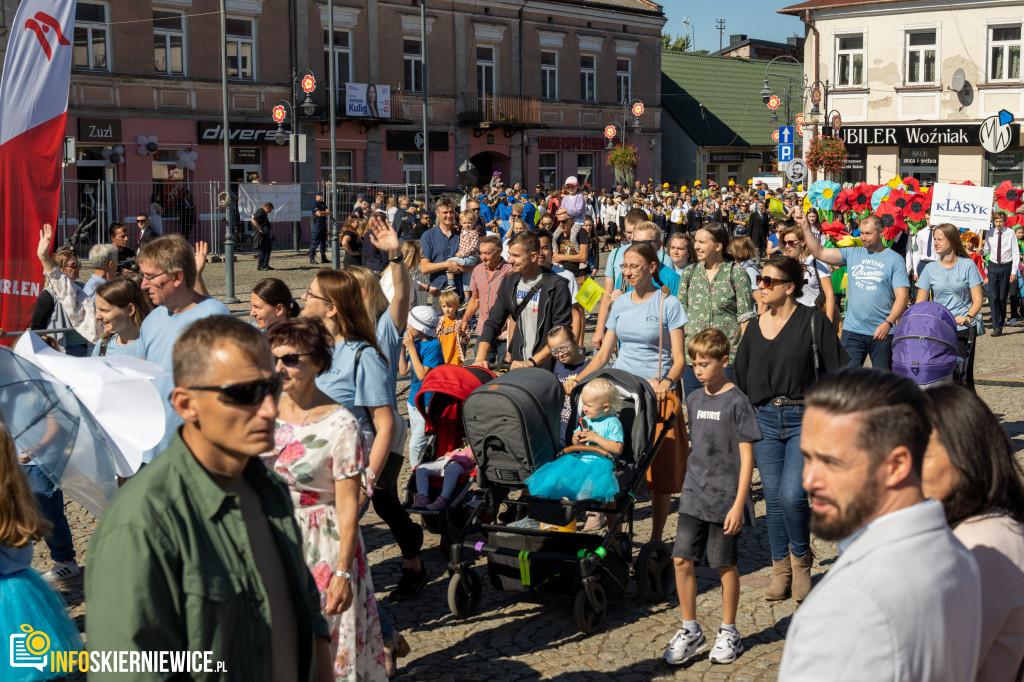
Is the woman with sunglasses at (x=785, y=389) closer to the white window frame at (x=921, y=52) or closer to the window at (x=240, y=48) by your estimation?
the window at (x=240, y=48)

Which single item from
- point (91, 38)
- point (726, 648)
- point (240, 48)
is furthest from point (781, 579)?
point (240, 48)

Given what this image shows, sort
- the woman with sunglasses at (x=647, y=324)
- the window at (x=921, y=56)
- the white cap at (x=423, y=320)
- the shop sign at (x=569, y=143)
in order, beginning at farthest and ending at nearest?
the shop sign at (x=569, y=143)
the window at (x=921, y=56)
the white cap at (x=423, y=320)
the woman with sunglasses at (x=647, y=324)

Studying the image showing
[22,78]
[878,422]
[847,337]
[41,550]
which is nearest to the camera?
[878,422]

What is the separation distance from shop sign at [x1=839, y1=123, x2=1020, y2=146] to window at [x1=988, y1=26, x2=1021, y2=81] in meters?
1.74

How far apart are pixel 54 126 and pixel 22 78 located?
0.82 ft

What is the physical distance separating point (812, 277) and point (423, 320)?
3.75 metres

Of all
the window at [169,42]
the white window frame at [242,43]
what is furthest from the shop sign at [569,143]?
the window at [169,42]

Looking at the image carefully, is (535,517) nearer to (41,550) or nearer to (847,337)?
(41,550)

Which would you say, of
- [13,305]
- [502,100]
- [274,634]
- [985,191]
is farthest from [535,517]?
[502,100]

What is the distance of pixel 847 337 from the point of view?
9.05m

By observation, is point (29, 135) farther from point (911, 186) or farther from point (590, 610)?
point (911, 186)

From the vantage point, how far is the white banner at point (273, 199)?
27.6 m

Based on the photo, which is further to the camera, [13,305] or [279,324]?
[13,305]

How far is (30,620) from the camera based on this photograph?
11.8 feet
